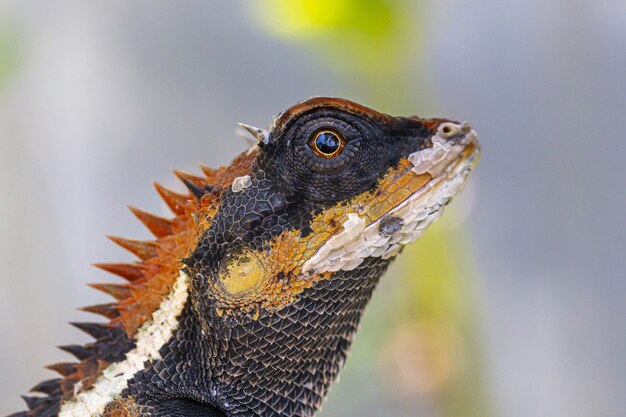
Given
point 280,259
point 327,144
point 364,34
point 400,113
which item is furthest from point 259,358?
point 364,34

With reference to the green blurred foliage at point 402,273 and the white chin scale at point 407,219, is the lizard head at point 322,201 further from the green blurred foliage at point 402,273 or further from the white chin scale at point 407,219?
the green blurred foliage at point 402,273

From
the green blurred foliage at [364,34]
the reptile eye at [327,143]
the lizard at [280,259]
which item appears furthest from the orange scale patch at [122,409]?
the green blurred foliage at [364,34]

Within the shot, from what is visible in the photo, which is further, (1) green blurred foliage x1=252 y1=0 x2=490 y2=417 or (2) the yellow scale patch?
(1) green blurred foliage x1=252 y1=0 x2=490 y2=417

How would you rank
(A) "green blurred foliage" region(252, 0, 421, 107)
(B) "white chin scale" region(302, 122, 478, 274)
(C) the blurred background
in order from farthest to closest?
(C) the blurred background, (A) "green blurred foliage" region(252, 0, 421, 107), (B) "white chin scale" region(302, 122, 478, 274)

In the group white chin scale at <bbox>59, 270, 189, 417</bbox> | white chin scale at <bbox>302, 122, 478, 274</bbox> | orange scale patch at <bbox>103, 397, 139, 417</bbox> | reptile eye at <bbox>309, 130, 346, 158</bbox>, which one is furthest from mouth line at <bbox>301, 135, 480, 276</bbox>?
orange scale patch at <bbox>103, 397, 139, 417</bbox>

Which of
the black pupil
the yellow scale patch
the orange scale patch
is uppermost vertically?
the black pupil

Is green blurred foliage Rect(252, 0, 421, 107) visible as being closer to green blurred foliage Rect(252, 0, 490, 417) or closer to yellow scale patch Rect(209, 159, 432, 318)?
green blurred foliage Rect(252, 0, 490, 417)
